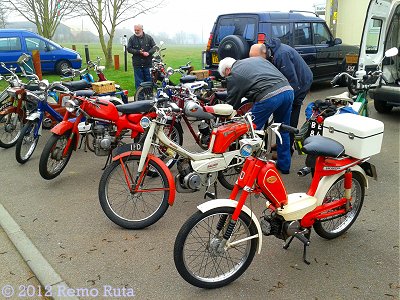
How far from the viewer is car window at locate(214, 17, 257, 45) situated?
8.39 meters

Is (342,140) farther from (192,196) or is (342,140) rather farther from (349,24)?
(349,24)

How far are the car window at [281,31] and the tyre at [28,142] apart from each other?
17.7 ft

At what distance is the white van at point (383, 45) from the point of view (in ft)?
24.1

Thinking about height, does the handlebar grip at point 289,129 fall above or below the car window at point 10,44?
below

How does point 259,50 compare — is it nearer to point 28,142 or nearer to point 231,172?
point 231,172

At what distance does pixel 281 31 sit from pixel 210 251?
707 centimetres

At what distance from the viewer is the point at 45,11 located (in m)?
18.2

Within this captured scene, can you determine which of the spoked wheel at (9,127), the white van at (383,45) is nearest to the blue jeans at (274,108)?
the white van at (383,45)

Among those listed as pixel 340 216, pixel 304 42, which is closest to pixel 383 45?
pixel 304 42

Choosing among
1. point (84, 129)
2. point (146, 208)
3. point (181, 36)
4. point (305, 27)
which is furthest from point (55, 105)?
point (181, 36)

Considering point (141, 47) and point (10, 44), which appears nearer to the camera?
point (141, 47)

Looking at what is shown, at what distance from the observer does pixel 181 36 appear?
1951 inches

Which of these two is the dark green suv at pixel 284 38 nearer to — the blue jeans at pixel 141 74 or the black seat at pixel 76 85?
the blue jeans at pixel 141 74

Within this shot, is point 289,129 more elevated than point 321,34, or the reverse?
point 321,34
